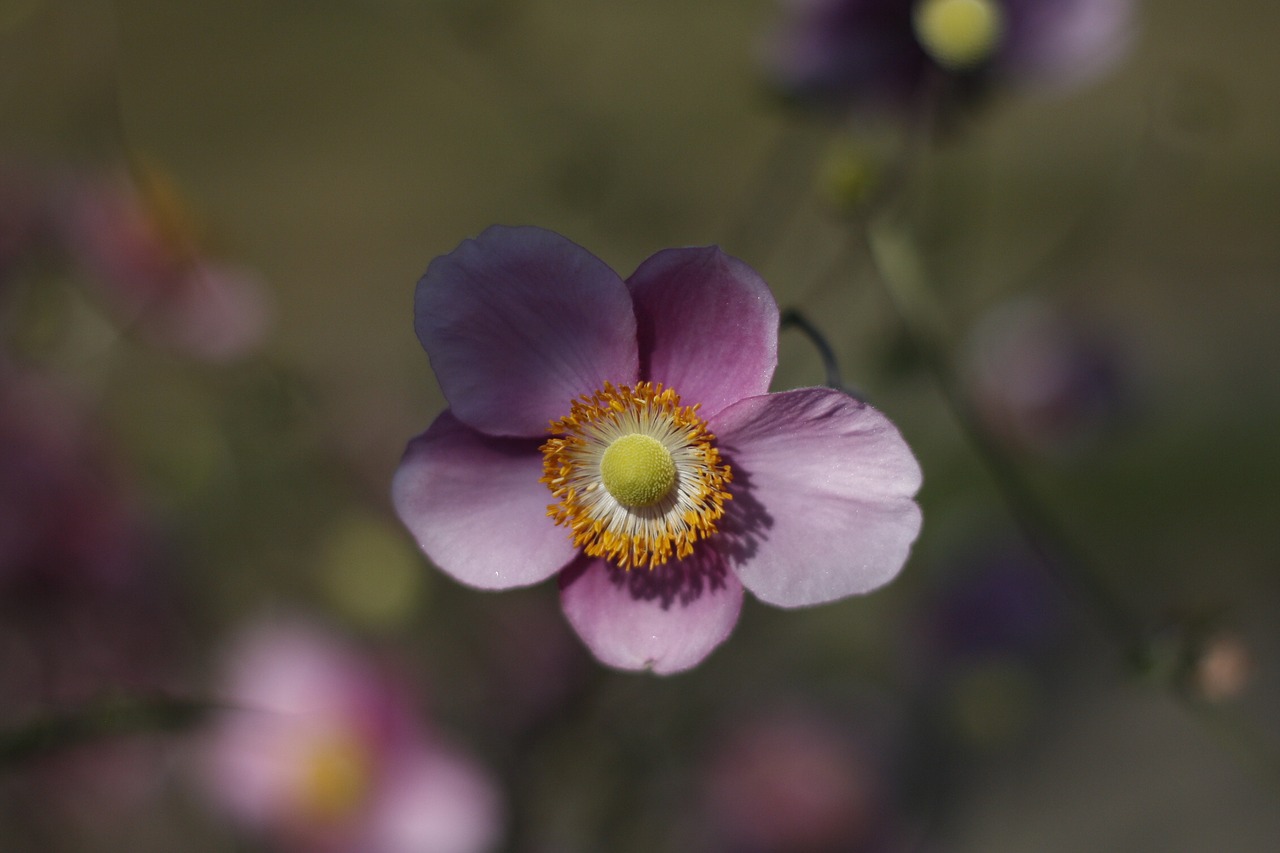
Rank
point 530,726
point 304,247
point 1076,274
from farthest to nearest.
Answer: point 304,247
point 1076,274
point 530,726

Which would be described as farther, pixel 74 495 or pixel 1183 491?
pixel 1183 491

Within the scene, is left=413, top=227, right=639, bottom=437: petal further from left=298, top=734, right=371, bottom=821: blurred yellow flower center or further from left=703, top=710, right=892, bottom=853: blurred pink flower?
left=703, top=710, right=892, bottom=853: blurred pink flower

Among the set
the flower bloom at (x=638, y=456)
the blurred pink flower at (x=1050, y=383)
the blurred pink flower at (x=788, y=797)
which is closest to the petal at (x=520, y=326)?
the flower bloom at (x=638, y=456)

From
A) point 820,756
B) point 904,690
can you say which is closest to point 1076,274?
point 904,690

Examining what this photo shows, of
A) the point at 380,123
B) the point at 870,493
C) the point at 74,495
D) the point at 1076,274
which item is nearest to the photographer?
the point at 870,493

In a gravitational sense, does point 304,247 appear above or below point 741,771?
above

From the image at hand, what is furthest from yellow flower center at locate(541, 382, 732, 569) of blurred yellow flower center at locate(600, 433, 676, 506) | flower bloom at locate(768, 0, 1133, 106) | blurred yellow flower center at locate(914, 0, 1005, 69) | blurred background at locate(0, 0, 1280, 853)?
flower bloom at locate(768, 0, 1133, 106)

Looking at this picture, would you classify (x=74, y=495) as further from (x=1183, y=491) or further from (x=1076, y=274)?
(x=1183, y=491)
